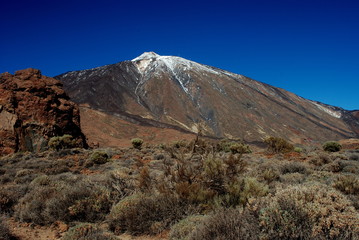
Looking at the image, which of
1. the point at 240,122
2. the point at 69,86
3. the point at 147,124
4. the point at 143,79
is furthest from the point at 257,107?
the point at 69,86

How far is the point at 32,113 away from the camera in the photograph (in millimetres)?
20312

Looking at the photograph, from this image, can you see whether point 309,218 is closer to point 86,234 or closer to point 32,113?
point 86,234

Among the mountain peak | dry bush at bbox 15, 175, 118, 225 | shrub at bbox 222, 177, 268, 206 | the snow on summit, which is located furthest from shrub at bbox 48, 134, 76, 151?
the mountain peak

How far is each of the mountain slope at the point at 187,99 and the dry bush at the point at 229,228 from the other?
67077 millimetres

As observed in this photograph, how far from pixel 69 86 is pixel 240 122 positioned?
205 feet

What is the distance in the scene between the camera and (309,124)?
96812 mm

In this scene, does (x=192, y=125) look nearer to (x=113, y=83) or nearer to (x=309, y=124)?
(x=113, y=83)

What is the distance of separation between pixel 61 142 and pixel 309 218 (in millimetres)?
20120

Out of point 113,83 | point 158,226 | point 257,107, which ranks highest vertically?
point 113,83

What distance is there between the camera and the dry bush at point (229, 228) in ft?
9.84

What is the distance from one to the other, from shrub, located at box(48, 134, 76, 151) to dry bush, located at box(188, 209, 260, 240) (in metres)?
18.5

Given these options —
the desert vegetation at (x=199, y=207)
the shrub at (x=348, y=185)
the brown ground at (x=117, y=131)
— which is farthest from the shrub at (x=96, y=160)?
the brown ground at (x=117, y=131)

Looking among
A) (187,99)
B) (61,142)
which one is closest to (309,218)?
(61,142)

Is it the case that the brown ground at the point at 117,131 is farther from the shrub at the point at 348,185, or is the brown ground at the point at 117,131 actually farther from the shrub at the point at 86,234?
the shrub at the point at 86,234
